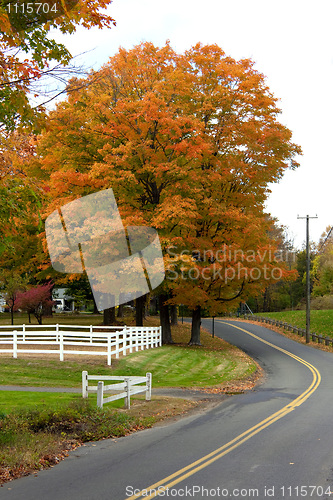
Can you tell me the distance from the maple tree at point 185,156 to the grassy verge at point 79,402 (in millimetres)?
4825

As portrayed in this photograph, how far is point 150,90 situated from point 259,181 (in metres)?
8.85

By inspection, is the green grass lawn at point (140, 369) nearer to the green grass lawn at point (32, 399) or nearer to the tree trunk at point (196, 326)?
the green grass lawn at point (32, 399)

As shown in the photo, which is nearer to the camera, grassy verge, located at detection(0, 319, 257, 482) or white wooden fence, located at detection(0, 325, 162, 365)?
grassy verge, located at detection(0, 319, 257, 482)

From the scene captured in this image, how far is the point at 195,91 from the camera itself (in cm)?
3105

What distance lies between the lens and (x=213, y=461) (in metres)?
9.09

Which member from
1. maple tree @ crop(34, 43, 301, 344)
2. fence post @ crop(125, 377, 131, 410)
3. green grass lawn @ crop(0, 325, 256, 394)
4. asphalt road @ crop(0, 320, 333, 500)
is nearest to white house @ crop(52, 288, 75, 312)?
maple tree @ crop(34, 43, 301, 344)

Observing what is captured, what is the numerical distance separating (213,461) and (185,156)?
20768 millimetres

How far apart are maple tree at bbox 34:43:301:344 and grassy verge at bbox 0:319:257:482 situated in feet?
15.8

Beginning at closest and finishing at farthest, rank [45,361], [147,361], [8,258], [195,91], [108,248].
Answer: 1. [45,361]
2. [147,361]
3. [108,248]
4. [195,91]
5. [8,258]

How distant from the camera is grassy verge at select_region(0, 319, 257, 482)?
9648 millimetres

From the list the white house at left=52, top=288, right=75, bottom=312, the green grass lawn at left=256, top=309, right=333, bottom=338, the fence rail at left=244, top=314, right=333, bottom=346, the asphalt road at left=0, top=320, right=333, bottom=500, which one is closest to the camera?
the asphalt road at left=0, top=320, right=333, bottom=500

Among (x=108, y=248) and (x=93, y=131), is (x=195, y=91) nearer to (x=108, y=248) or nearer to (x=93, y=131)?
(x=93, y=131)

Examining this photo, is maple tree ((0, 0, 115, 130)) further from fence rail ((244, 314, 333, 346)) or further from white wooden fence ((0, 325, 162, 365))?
fence rail ((244, 314, 333, 346))

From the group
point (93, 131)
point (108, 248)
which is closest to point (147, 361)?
point (108, 248)
